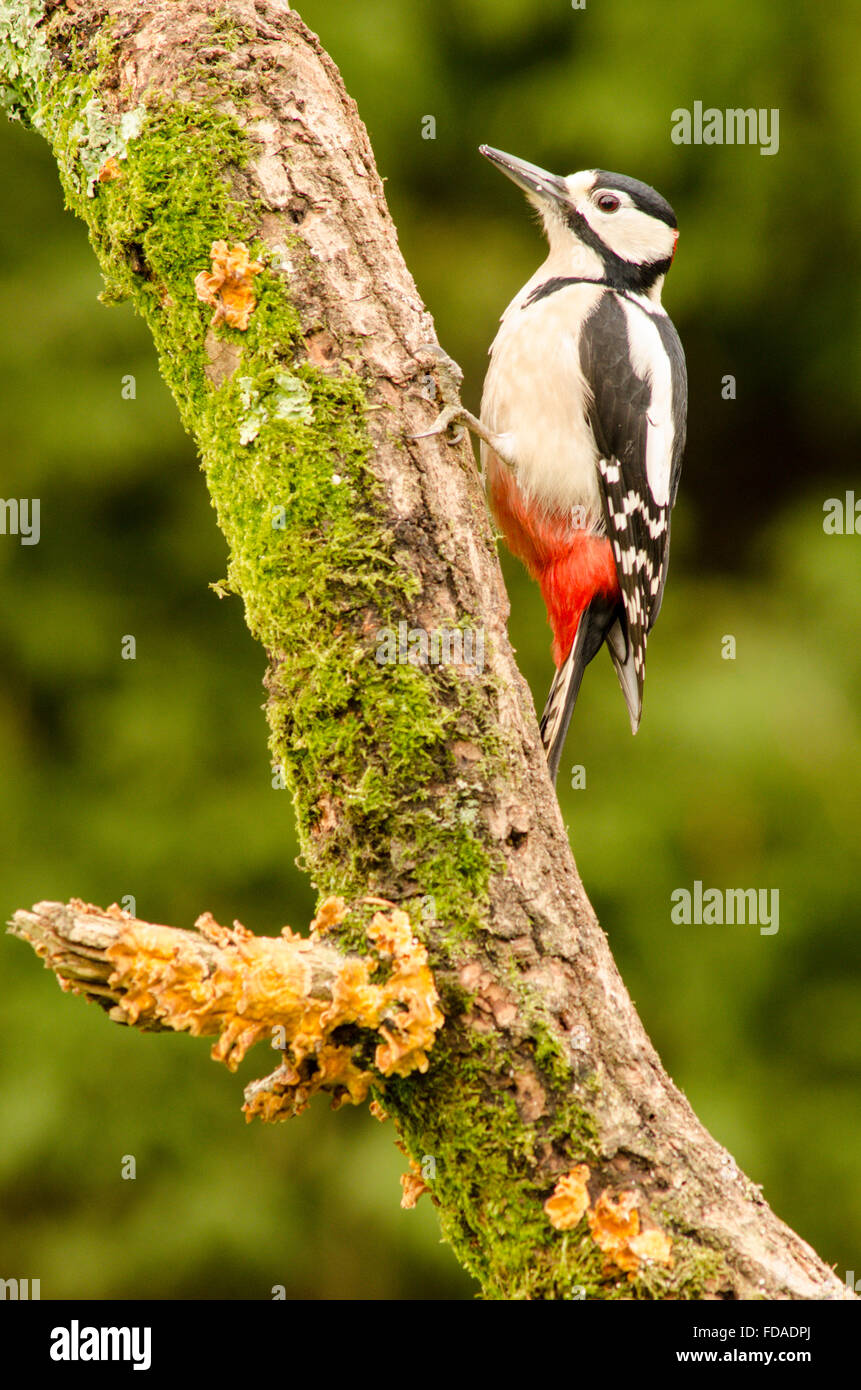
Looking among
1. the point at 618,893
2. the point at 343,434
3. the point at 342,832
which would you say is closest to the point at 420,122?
the point at 618,893

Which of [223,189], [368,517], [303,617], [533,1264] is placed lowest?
[533,1264]

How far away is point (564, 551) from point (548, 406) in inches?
12.9

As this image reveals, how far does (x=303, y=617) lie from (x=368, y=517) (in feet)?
0.52

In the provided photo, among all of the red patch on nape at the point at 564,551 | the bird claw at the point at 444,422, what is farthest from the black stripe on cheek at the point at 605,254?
the bird claw at the point at 444,422

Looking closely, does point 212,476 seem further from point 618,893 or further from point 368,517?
point 618,893

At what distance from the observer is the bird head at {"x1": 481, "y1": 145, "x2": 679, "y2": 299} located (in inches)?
119

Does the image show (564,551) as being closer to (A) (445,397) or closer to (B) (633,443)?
(B) (633,443)

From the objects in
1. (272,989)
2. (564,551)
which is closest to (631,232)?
(564,551)

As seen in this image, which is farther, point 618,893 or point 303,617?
point 618,893

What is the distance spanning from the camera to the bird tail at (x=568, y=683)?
2.54m

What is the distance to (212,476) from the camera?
6.12 ft

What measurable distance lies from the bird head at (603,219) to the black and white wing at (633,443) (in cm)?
12

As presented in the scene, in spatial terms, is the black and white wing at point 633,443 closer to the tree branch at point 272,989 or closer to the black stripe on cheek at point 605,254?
the black stripe on cheek at point 605,254

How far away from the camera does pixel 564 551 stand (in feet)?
9.53
